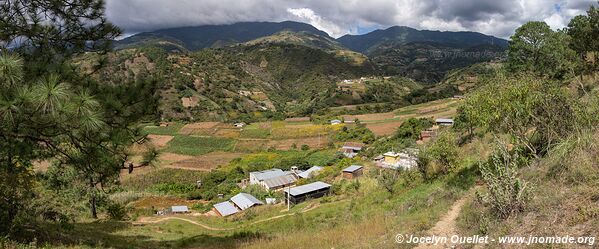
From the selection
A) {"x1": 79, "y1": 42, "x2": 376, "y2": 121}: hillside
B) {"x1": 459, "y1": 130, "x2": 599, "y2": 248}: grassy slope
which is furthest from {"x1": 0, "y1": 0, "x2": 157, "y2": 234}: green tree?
{"x1": 79, "y1": 42, "x2": 376, "y2": 121}: hillside

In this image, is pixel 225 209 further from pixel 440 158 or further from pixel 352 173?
pixel 440 158

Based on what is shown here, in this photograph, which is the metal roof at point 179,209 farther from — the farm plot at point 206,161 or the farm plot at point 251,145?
the farm plot at point 251,145

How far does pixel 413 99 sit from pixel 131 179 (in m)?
89.1

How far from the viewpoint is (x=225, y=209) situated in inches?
1264

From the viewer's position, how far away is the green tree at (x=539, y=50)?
86.9 ft

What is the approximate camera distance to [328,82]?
574 ft

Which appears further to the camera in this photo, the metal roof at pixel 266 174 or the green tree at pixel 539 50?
the metal roof at pixel 266 174

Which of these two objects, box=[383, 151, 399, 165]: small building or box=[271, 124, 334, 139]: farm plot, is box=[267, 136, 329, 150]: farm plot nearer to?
box=[271, 124, 334, 139]: farm plot

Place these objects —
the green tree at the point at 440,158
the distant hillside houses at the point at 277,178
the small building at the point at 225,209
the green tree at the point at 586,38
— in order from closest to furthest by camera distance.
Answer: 1. the green tree at the point at 440,158
2. the green tree at the point at 586,38
3. the small building at the point at 225,209
4. the distant hillside houses at the point at 277,178

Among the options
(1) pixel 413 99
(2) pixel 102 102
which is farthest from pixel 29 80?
(1) pixel 413 99

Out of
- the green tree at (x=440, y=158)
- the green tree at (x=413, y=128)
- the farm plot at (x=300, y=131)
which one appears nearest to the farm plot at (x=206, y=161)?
the farm plot at (x=300, y=131)

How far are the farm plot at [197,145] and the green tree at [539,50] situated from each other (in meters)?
52.6

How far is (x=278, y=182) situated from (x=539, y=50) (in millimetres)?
29907

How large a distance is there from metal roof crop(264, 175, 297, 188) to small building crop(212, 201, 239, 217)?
856 cm
